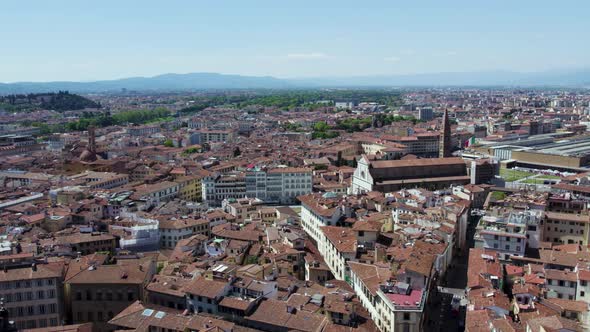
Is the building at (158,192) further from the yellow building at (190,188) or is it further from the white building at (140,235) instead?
the white building at (140,235)

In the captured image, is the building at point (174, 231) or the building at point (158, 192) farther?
the building at point (158, 192)

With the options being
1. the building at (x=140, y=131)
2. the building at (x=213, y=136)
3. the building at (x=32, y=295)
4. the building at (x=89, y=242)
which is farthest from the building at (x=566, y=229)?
the building at (x=140, y=131)

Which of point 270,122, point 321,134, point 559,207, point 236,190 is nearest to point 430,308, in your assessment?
point 559,207

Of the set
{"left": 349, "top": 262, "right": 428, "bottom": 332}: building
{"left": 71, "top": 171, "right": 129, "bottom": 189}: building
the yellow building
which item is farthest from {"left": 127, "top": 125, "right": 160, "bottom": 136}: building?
{"left": 349, "top": 262, "right": 428, "bottom": 332}: building

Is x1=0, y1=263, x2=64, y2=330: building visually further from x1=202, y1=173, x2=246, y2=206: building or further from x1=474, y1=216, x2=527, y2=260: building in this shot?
x1=202, y1=173, x2=246, y2=206: building

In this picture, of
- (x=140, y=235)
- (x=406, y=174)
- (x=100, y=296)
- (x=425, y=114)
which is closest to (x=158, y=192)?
(x=140, y=235)

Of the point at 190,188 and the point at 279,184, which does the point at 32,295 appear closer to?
the point at 190,188
